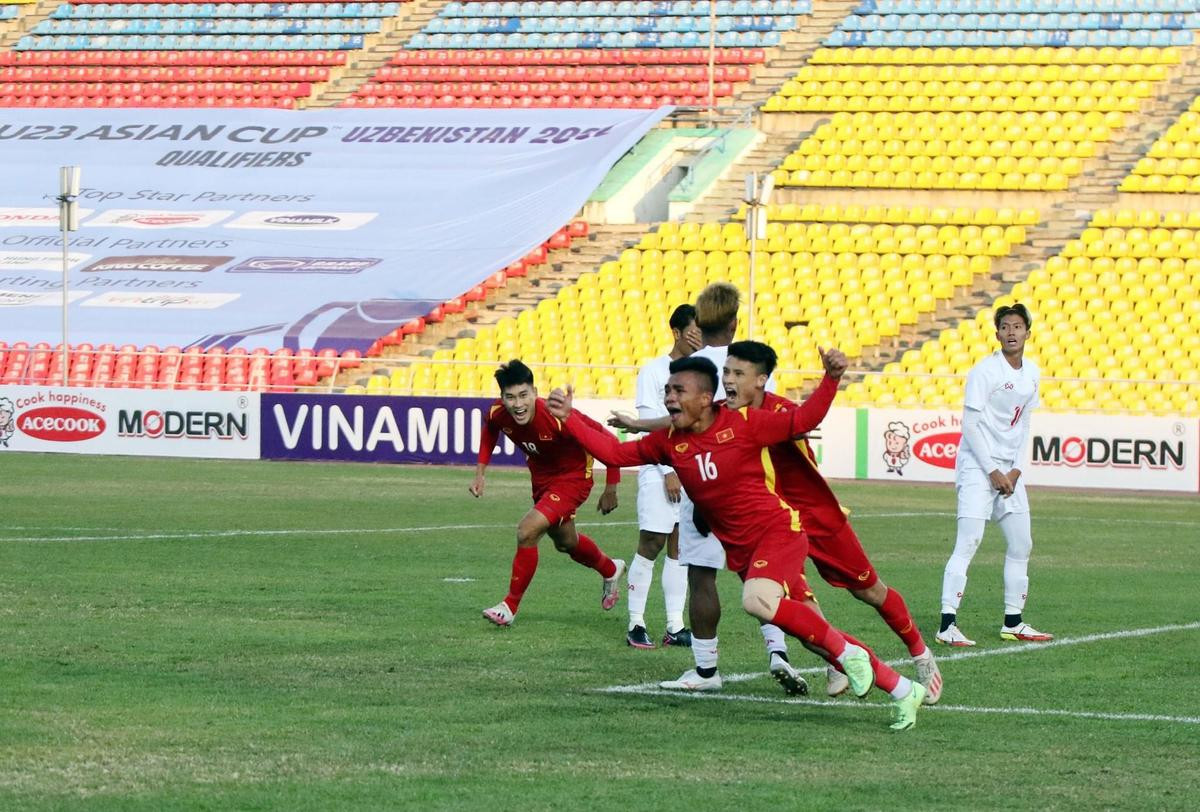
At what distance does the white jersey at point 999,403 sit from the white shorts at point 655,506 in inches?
81.0

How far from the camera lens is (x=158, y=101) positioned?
49.2m

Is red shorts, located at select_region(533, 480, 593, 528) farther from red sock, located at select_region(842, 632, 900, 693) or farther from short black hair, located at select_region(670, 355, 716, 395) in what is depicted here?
red sock, located at select_region(842, 632, 900, 693)

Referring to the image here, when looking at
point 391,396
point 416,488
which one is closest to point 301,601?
point 416,488

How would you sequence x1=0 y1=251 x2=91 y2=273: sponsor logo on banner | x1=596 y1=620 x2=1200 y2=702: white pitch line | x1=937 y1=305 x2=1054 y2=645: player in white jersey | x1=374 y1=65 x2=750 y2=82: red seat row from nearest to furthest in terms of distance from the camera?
x1=596 y1=620 x2=1200 y2=702: white pitch line, x1=937 y1=305 x2=1054 y2=645: player in white jersey, x1=0 y1=251 x2=91 y2=273: sponsor logo on banner, x1=374 y1=65 x2=750 y2=82: red seat row

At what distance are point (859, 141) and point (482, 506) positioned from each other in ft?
66.5

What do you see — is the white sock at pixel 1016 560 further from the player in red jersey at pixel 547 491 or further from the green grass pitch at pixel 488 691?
the player in red jersey at pixel 547 491

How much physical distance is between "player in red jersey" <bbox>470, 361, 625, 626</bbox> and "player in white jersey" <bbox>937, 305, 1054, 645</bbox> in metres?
2.23

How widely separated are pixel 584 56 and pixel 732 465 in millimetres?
38644

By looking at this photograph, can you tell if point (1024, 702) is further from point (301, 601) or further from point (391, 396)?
point (391, 396)

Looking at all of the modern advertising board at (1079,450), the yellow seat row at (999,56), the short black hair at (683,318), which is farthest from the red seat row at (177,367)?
the short black hair at (683,318)

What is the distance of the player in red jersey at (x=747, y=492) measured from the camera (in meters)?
9.05

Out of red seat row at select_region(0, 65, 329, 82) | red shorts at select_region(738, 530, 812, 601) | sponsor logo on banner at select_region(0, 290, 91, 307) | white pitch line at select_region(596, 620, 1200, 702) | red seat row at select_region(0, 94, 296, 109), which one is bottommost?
sponsor logo on banner at select_region(0, 290, 91, 307)

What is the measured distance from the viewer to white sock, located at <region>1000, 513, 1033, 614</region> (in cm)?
1277

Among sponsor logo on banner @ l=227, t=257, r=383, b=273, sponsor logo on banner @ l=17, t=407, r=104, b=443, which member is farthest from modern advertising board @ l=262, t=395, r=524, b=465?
sponsor logo on banner @ l=227, t=257, r=383, b=273
